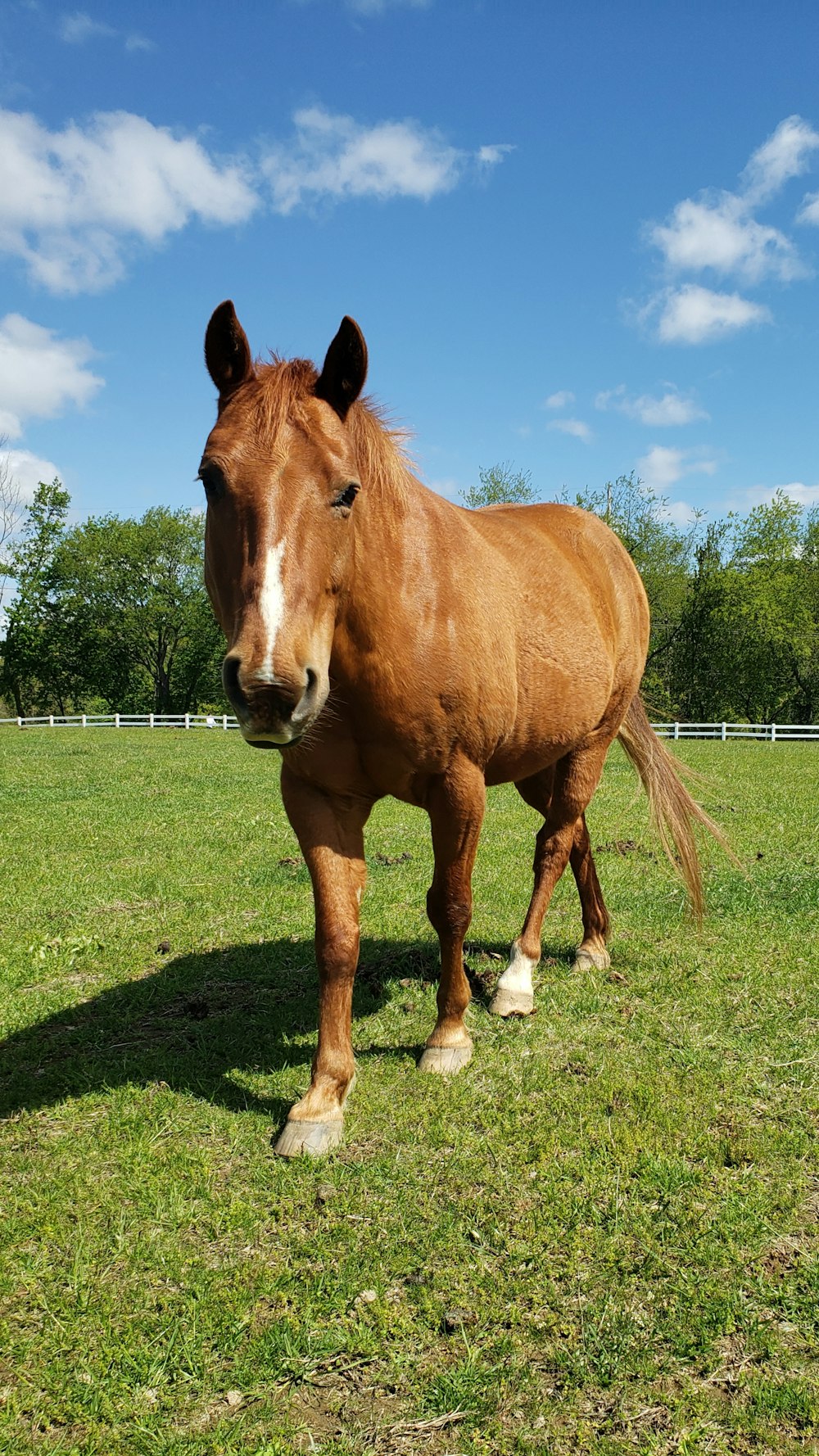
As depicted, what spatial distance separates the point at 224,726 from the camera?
4131cm

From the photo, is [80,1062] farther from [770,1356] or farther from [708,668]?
[708,668]

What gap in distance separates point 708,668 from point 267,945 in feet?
145

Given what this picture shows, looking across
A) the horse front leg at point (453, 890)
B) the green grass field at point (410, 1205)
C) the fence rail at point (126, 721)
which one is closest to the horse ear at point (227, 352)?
the horse front leg at point (453, 890)

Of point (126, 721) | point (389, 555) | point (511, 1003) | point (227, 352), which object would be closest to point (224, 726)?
point (126, 721)

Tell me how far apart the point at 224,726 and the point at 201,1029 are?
37936 mm

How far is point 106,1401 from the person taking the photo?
80.2 inches

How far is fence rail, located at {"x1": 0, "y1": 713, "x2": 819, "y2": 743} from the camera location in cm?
3225

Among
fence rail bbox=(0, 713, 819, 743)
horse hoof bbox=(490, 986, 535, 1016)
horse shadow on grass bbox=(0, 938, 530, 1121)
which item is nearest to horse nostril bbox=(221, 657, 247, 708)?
horse shadow on grass bbox=(0, 938, 530, 1121)

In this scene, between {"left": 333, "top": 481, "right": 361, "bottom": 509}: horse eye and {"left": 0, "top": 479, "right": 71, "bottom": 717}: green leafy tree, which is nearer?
{"left": 333, "top": 481, "right": 361, "bottom": 509}: horse eye

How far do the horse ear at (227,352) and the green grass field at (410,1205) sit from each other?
278cm

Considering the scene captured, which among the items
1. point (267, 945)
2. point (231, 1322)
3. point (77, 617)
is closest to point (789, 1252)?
point (231, 1322)

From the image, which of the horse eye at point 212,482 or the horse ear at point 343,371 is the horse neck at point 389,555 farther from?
the horse eye at point 212,482

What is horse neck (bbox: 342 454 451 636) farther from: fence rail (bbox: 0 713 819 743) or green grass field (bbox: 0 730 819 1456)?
fence rail (bbox: 0 713 819 743)

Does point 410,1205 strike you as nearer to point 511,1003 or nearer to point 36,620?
point 511,1003
